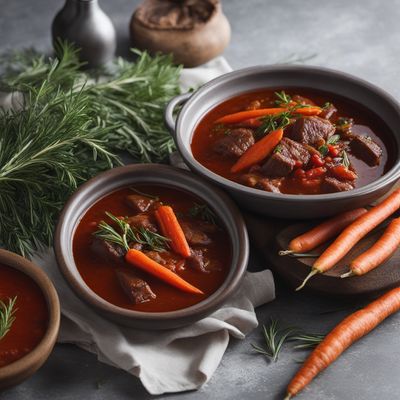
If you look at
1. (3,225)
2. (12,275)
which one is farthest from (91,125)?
(12,275)

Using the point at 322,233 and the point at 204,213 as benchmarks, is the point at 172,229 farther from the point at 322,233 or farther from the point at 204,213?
the point at 322,233

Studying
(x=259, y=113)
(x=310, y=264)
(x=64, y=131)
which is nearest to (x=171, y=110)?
(x=259, y=113)

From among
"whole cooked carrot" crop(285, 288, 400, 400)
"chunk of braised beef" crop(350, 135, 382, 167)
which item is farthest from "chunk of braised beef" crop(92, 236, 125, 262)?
"chunk of braised beef" crop(350, 135, 382, 167)

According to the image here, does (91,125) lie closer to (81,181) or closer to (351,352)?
(81,181)

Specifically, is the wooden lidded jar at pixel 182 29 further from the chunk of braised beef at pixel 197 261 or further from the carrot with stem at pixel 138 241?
the chunk of braised beef at pixel 197 261

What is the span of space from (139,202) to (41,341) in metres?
1.05

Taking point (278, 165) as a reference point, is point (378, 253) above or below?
below

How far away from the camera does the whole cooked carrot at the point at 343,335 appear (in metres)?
3.91

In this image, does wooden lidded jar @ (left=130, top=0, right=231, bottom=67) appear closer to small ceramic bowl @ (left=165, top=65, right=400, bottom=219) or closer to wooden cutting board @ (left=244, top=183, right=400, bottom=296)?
small ceramic bowl @ (left=165, top=65, right=400, bottom=219)

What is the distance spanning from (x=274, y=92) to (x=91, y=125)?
115 cm

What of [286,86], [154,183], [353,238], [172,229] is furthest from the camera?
[286,86]

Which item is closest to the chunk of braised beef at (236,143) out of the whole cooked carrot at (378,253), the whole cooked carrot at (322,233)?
the whole cooked carrot at (322,233)

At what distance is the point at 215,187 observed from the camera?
4492mm

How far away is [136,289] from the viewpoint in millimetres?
3977
